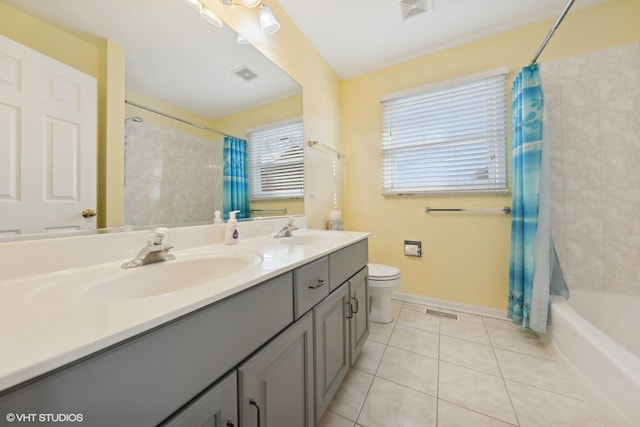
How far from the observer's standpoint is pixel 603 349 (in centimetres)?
97

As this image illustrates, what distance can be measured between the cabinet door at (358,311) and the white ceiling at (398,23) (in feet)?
6.03

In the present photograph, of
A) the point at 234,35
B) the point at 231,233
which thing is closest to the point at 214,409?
the point at 231,233

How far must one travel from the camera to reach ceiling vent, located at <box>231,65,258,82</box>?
1.28 metres

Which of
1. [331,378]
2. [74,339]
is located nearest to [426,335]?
[331,378]

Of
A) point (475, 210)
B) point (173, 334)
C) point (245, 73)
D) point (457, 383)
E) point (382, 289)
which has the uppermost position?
point (245, 73)

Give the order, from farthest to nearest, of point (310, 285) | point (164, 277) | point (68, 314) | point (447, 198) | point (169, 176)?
point (447, 198)
point (169, 176)
point (310, 285)
point (164, 277)
point (68, 314)

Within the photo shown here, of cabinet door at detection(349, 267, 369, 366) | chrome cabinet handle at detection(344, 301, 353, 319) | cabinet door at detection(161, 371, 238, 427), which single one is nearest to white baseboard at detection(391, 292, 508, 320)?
cabinet door at detection(349, 267, 369, 366)

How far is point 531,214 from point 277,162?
1728 millimetres

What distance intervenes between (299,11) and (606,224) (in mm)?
2596

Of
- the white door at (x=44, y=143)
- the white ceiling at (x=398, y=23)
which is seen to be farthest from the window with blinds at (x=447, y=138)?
the white door at (x=44, y=143)

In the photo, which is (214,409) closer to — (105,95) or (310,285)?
(310,285)

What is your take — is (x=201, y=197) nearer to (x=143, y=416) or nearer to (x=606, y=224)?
(x=143, y=416)

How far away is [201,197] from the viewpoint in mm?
1094

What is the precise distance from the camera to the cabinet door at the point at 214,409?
440 millimetres
